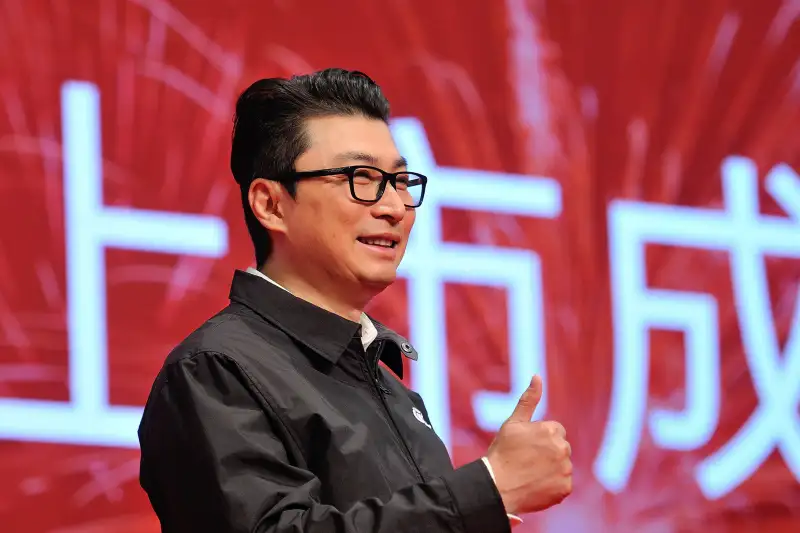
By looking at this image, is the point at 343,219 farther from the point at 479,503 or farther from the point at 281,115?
the point at 479,503

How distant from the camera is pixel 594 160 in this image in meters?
2.55

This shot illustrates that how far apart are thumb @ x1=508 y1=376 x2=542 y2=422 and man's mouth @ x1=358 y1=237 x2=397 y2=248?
260mm

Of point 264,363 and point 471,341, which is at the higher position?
point 264,363

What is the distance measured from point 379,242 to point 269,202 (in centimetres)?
14

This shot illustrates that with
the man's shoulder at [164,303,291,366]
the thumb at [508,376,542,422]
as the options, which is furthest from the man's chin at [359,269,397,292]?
the thumb at [508,376,542,422]

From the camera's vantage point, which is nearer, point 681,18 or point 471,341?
point 471,341

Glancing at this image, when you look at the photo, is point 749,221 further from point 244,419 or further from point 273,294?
point 244,419

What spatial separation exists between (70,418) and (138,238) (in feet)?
1.13

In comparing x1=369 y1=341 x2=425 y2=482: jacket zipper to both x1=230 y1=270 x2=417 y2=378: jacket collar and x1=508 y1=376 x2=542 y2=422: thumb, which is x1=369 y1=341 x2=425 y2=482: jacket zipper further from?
x1=508 y1=376 x2=542 y2=422: thumb

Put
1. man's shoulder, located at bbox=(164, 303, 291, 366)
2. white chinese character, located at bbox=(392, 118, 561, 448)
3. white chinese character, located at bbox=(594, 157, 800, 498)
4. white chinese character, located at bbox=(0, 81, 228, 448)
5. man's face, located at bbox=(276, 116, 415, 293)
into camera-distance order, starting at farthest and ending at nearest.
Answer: white chinese character, located at bbox=(594, 157, 800, 498) → white chinese character, located at bbox=(392, 118, 561, 448) → white chinese character, located at bbox=(0, 81, 228, 448) → man's face, located at bbox=(276, 116, 415, 293) → man's shoulder, located at bbox=(164, 303, 291, 366)

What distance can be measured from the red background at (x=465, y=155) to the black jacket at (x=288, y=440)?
83cm

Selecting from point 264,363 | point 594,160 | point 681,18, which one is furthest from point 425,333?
point 264,363

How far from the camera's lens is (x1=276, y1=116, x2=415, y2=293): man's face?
52.4 inches

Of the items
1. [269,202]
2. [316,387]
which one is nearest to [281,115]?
[269,202]
